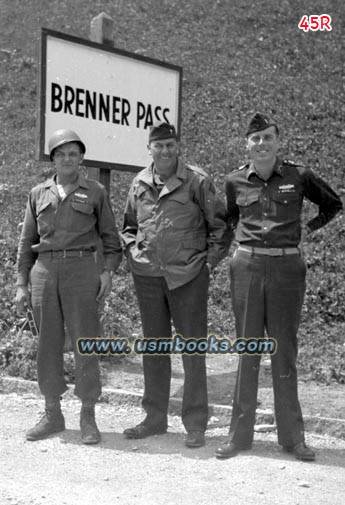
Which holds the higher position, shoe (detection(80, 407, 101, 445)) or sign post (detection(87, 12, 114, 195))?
sign post (detection(87, 12, 114, 195))

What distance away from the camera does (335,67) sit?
1847 cm

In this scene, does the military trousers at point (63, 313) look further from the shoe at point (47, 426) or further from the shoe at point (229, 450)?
the shoe at point (229, 450)

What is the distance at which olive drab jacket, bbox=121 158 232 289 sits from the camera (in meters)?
5.12

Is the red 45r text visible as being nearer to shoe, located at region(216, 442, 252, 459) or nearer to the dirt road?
the dirt road

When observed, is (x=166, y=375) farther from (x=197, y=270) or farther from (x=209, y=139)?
(x=209, y=139)

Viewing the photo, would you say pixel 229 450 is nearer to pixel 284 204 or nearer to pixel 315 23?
pixel 284 204

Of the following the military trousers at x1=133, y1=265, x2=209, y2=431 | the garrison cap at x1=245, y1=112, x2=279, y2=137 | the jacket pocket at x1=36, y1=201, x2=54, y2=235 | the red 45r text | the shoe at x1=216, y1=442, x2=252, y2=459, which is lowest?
the shoe at x1=216, y1=442, x2=252, y2=459

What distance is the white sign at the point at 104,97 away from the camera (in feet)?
20.9

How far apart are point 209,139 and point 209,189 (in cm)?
975

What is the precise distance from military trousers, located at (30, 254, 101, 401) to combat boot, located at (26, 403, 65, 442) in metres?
0.12

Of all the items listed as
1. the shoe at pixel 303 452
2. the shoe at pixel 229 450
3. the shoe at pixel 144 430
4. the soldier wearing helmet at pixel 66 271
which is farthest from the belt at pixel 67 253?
the shoe at pixel 303 452

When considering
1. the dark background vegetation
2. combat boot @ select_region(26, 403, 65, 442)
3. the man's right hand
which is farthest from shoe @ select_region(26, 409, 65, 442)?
the dark background vegetation

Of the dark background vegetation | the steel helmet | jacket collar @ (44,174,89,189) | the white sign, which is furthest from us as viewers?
the dark background vegetation

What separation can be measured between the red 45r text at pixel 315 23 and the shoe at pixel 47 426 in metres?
17.6
